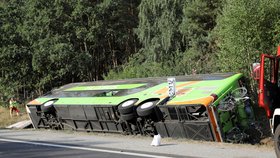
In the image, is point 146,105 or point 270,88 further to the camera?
point 146,105

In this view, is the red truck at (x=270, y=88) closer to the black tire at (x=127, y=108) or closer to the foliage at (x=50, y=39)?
the black tire at (x=127, y=108)

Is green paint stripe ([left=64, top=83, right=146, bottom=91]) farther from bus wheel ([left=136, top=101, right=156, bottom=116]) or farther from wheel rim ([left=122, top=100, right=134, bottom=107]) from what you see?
bus wheel ([left=136, top=101, right=156, bottom=116])

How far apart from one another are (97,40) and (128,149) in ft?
104

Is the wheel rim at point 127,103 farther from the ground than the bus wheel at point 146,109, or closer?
farther from the ground

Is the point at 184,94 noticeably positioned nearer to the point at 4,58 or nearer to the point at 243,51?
the point at 243,51

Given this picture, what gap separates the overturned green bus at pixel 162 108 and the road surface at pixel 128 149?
0.57 meters

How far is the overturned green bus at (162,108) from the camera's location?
499 inches

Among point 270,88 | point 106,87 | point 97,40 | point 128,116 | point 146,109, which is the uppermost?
point 270,88

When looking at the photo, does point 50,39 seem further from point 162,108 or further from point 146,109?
point 162,108

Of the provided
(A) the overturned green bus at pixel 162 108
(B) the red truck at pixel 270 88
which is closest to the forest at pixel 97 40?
(A) the overturned green bus at pixel 162 108

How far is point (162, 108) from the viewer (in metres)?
14.0

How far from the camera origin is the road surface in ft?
33.5

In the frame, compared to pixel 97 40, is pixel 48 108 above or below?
below

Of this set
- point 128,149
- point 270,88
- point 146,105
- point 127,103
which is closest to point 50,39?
point 127,103
